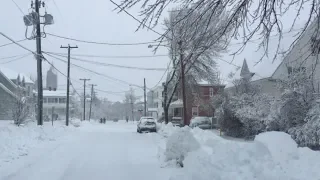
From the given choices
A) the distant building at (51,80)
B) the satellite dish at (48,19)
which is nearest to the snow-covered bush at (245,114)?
the satellite dish at (48,19)

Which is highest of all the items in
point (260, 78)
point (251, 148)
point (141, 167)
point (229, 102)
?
point (260, 78)

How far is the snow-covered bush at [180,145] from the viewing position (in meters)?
11.1

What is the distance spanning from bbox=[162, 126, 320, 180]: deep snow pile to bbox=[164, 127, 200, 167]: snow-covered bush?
7.44 feet

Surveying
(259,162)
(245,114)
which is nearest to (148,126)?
(245,114)

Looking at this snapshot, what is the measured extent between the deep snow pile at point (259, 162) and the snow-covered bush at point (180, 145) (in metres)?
2.27

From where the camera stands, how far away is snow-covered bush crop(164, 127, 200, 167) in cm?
1112

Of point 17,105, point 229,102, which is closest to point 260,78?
point 229,102

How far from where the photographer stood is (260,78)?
113 feet

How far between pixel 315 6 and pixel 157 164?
7650 mm

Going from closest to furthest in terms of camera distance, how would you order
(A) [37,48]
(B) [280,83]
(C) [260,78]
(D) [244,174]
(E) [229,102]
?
(D) [244,174] < (B) [280,83] < (A) [37,48] < (E) [229,102] < (C) [260,78]

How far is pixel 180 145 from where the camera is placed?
11.6 m

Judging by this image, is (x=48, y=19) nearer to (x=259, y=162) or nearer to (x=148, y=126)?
(x=148, y=126)

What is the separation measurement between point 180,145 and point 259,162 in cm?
445

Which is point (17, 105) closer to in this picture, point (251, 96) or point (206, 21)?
point (251, 96)
